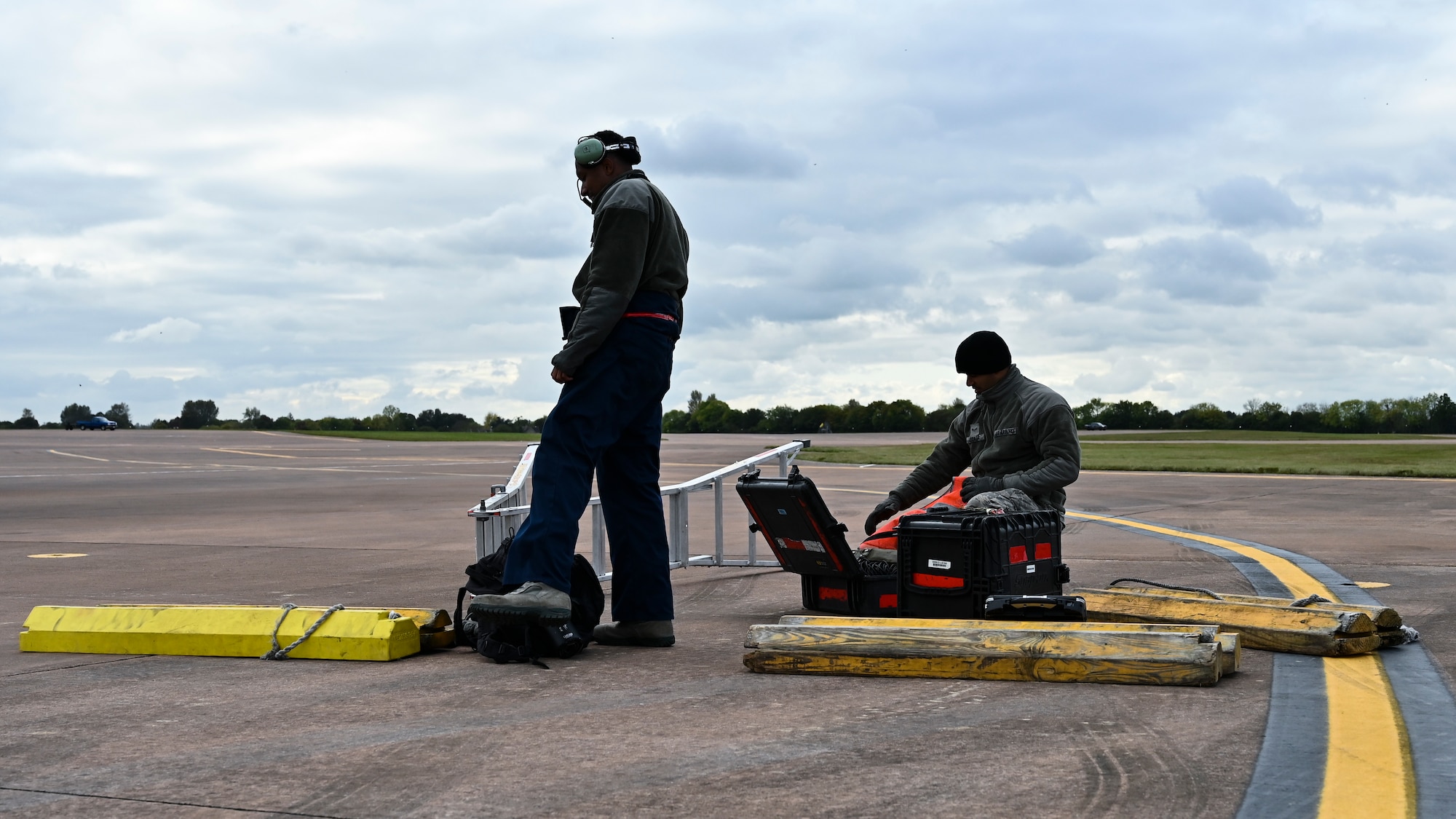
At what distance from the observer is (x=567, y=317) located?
535 cm

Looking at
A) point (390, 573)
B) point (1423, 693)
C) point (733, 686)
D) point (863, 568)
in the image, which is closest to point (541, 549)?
point (733, 686)

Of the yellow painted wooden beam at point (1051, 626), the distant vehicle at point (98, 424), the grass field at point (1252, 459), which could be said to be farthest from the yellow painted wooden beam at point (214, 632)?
the distant vehicle at point (98, 424)

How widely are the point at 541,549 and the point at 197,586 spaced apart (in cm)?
450

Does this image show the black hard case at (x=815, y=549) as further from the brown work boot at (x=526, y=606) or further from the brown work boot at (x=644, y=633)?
the brown work boot at (x=526, y=606)

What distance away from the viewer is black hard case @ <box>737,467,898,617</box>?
592cm

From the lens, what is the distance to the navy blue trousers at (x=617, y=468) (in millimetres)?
4938

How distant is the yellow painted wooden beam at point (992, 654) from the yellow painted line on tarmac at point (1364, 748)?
0.47 metres

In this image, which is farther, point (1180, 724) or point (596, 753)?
point (1180, 724)

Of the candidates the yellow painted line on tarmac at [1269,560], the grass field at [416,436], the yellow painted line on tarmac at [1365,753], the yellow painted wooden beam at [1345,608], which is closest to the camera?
the yellow painted line on tarmac at [1365,753]

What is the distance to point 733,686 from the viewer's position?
436 cm

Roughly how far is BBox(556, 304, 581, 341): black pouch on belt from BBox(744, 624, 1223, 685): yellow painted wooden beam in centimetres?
158

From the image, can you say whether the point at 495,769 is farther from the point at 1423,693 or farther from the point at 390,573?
the point at 390,573

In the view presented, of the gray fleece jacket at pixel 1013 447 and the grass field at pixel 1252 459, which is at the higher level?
the gray fleece jacket at pixel 1013 447

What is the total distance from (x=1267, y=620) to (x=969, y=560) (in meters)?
1.23
